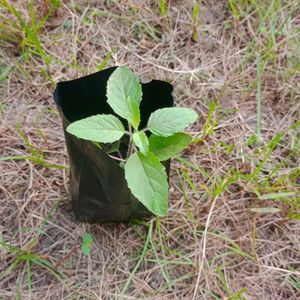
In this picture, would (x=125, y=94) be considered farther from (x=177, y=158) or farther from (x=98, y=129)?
(x=177, y=158)

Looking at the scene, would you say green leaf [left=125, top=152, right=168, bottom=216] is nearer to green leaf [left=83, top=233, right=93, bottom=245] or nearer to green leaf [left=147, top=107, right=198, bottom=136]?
green leaf [left=147, top=107, right=198, bottom=136]

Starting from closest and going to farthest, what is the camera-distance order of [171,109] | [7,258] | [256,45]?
[171,109]
[7,258]
[256,45]

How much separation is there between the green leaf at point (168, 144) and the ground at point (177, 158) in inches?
13.3

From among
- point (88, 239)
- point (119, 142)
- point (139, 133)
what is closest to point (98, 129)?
point (139, 133)

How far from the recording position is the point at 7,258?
1.23m

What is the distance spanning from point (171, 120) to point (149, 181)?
0.14 metres

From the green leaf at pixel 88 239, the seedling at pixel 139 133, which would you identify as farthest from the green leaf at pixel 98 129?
the green leaf at pixel 88 239

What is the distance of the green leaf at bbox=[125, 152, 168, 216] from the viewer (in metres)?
0.93

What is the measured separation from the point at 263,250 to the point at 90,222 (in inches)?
20.9

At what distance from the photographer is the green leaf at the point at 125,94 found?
0.97m

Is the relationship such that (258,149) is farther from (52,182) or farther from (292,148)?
(52,182)

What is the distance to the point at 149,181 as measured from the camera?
949 millimetres

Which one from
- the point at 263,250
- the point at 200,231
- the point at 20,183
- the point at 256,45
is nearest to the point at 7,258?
the point at 20,183

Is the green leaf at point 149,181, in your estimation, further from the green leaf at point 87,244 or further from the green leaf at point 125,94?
the green leaf at point 87,244
